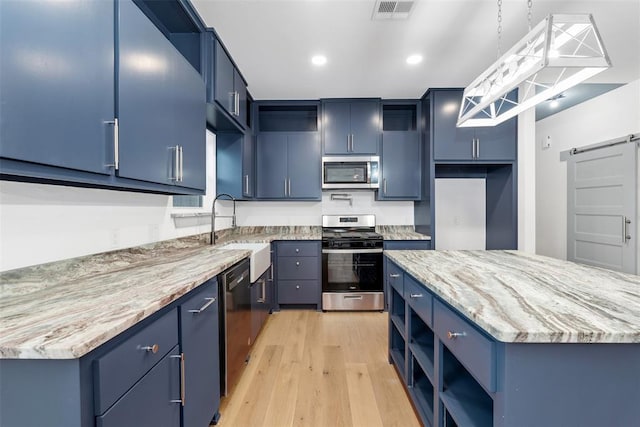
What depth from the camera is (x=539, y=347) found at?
809mm

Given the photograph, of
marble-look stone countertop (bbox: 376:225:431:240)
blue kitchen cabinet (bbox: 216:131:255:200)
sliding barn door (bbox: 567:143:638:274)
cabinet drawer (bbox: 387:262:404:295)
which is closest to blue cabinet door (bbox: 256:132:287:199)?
blue kitchen cabinet (bbox: 216:131:255:200)

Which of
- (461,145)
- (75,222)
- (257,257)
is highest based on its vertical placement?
(461,145)

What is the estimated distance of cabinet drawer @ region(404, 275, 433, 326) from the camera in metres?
1.35

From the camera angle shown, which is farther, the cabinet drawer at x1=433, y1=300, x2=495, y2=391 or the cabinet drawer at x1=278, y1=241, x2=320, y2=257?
the cabinet drawer at x1=278, y1=241, x2=320, y2=257

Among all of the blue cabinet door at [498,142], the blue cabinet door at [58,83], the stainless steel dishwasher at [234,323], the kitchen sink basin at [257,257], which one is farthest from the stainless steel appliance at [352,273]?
the blue cabinet door at [58,83]

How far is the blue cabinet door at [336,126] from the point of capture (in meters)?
3.49

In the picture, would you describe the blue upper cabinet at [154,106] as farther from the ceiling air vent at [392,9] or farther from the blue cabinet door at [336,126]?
the blue cabinet door at [336,126]

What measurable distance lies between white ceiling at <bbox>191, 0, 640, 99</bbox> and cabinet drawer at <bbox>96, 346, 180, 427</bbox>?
86.0 inches

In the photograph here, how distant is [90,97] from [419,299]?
1719 mm

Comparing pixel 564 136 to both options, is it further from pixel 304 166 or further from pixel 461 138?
pixel 304 166

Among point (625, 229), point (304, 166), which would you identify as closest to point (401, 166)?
point (304, 166)

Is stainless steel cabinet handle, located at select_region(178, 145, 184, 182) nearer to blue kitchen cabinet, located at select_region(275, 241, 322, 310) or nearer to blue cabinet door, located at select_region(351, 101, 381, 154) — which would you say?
blue kitchen cabinet, located at select_region(275, 241, 322, 310)

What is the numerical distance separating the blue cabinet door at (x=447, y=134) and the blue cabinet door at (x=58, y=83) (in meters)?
3.10

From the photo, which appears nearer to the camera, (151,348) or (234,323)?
(151,348)
